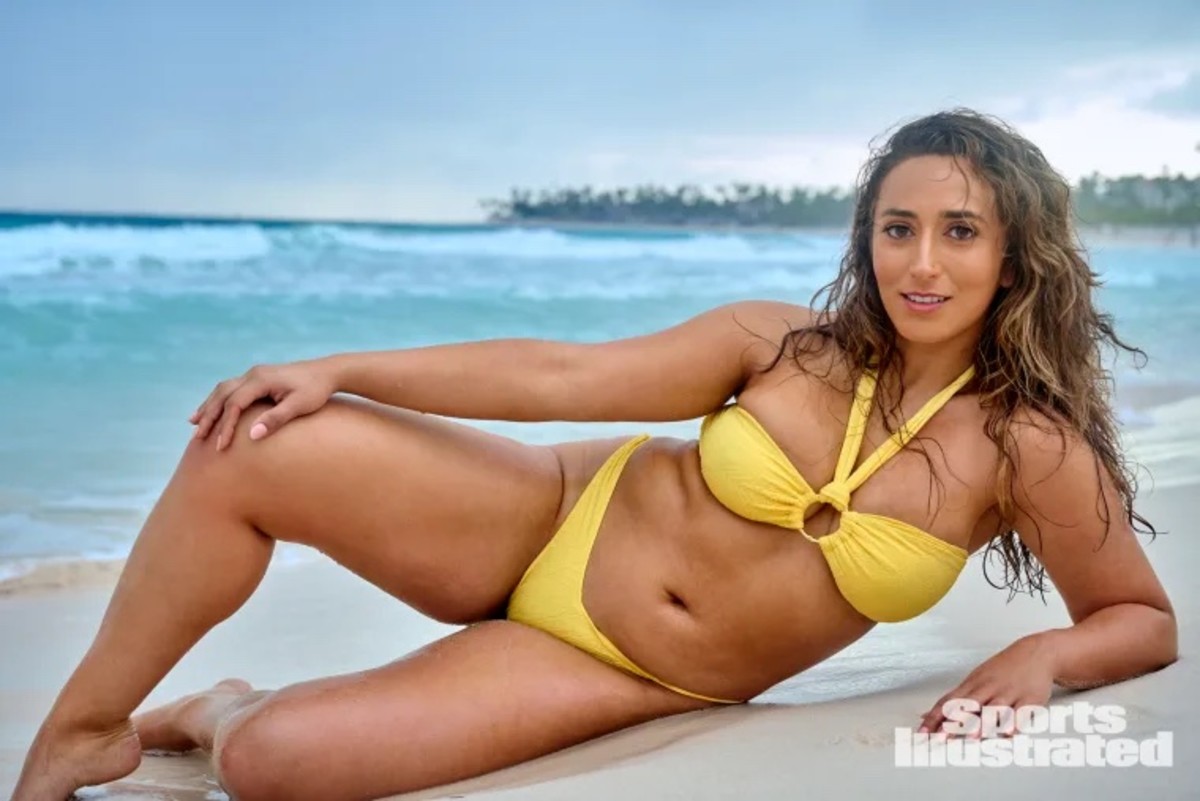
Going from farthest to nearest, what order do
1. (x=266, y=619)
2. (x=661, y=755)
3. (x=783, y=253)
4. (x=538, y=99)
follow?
(x=783, y=253)
(x=538, y=99)
(x=266, y=619)
(x=661, y=755)

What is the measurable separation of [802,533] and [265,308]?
1042 cm

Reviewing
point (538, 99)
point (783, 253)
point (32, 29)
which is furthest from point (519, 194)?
point (32, 29)

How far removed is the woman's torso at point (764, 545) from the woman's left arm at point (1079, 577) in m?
0.08

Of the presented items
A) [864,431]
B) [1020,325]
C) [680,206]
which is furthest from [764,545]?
[680,206]

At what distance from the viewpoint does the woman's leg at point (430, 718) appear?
7.25ft

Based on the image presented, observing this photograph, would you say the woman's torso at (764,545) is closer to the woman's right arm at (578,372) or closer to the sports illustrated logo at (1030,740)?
the woman's right arm at (578,372)

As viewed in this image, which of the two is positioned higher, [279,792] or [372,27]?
[372,27]

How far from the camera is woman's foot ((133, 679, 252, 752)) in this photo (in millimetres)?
2650

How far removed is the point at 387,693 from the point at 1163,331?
913 centimetres

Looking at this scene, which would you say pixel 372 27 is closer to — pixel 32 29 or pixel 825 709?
pixel 32 29

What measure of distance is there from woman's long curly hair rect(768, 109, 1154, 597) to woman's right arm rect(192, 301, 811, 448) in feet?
0.28

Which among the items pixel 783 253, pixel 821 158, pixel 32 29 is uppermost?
pixel 32 29

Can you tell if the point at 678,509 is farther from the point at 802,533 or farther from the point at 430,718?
the point at 430,718

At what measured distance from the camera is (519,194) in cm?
2052
